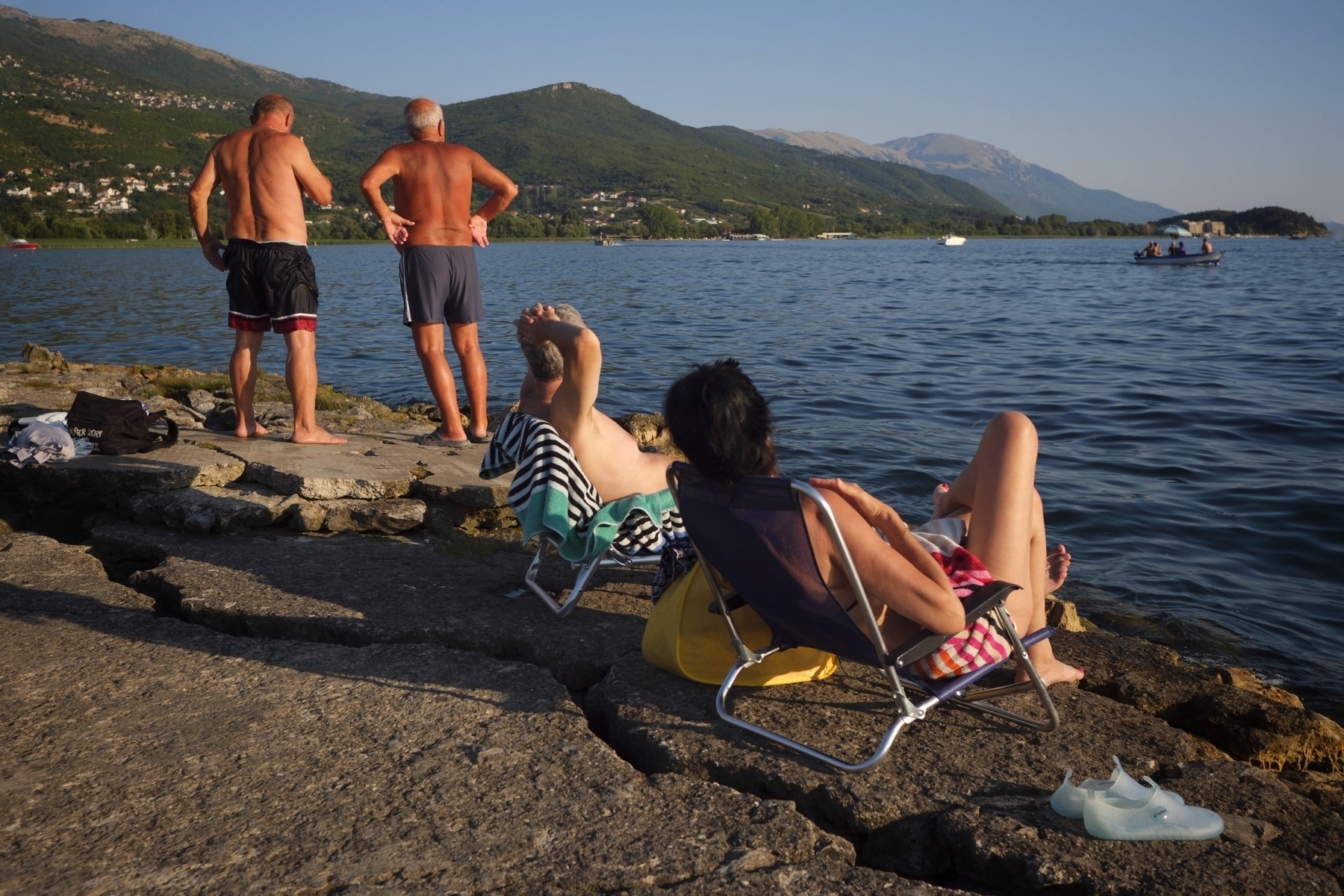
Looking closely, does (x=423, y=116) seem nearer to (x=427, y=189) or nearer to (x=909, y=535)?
(x=427, y=189)

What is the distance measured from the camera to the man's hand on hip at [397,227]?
5922 millimetres

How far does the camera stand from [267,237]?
19.2 feet

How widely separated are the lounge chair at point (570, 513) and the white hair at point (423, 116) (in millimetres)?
3054

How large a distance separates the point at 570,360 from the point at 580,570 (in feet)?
2.89

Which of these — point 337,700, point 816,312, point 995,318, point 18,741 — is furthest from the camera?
point 816,312

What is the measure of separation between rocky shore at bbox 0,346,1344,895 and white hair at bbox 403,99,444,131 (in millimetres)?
2972

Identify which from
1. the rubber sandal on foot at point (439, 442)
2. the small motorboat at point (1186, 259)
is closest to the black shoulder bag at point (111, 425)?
the rubber sandal on foot at point (439, 442)

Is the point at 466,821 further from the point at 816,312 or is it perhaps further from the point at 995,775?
the point at 816,312

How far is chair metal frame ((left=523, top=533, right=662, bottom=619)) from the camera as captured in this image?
12.1 feet

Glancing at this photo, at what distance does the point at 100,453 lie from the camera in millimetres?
5562

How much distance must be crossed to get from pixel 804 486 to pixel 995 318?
2126 centimetres

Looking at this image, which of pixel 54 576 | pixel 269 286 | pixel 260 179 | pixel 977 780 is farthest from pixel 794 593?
pixel 260 179

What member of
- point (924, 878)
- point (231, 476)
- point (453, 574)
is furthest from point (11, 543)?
point (924, 878)

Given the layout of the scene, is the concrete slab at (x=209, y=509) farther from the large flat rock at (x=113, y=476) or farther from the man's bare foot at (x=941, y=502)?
the man's bare foot at (x=941, y=502)
